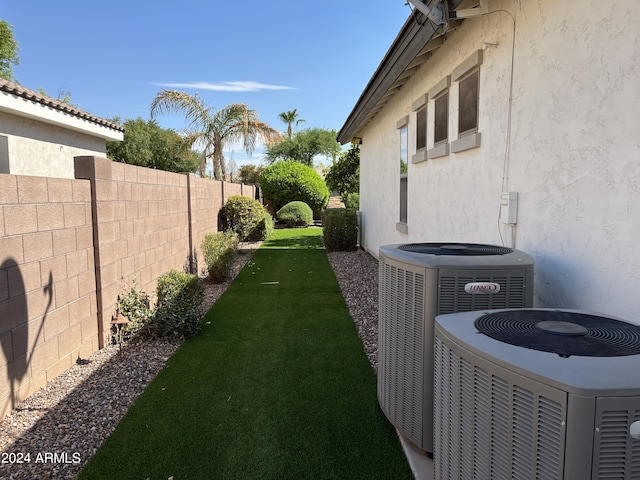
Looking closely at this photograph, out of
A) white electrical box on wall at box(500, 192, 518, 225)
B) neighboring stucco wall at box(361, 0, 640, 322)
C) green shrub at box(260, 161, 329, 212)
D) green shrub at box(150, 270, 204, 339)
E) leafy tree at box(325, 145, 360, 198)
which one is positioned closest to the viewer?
neighboring stucco wall at box(361, 0, 640, 322)

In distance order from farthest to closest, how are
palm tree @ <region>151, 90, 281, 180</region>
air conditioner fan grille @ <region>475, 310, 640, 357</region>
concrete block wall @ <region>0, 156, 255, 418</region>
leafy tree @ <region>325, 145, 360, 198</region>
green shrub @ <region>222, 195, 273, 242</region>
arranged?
leafy tree @ <region>325, 145, 360, 198</region>, palm tree @ <region>151, 90, 281, 180</region>, green shrub @ <region>222, 195, 273, 242</region>, concrete block wall @ <region>0, 156, 255, 418</region>, air conditioner fan grille @ <region>475, 310, 640, 357</region>

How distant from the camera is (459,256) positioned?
2.75m

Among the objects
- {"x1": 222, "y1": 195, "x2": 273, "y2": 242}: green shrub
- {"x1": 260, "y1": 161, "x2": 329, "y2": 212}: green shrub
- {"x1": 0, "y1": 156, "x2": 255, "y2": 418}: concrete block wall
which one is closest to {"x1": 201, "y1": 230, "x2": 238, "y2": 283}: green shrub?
{"x1": 0, "y1": 156, "x2": 255, "y2": 418}: concrete block wall

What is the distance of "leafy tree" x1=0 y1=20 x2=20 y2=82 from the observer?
23250 millimetres

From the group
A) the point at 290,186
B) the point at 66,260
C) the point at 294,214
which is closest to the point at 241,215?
the point at 294,214

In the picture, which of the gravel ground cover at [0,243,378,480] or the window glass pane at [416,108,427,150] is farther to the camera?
the window glass pane at [416,108,427,150]

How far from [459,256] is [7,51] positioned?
2908 centimetres

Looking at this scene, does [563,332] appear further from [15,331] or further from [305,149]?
[305,149]

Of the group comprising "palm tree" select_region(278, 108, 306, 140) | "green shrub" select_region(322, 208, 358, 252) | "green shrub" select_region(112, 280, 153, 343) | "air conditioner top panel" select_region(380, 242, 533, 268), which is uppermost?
"palm tree" select_region(278, 108, 306, 140)

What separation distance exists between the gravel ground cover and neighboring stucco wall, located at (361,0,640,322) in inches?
82.3

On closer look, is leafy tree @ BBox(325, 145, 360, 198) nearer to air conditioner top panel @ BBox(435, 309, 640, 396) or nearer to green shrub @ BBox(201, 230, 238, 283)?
green shrub @ BBox(201, 230, 238, 283)

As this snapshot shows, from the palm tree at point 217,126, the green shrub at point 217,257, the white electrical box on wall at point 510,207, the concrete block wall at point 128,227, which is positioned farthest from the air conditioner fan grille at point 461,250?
the palm tree at point 217,126

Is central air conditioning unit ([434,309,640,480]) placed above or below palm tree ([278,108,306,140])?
below

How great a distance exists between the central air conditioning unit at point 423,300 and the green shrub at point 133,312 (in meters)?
3.48
